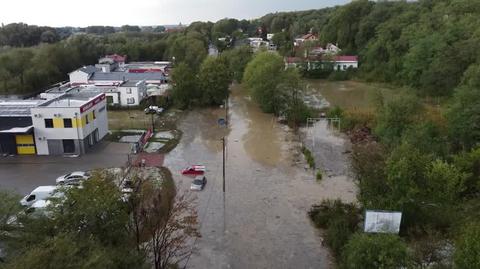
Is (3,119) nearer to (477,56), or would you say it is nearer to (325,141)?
(325,141)

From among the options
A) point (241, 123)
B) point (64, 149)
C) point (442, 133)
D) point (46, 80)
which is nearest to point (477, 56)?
point (442, 133)

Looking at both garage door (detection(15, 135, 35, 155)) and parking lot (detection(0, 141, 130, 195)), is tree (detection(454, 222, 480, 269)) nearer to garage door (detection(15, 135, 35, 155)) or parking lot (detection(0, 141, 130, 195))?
parking lot (detection(0, 141, 130, 195))

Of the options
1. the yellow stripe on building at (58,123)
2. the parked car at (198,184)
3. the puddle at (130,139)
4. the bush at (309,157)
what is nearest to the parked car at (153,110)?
the puddle at (130,139)

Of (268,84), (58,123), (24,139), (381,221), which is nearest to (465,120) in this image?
(381,221)

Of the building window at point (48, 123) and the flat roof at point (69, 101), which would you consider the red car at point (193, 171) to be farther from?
the building window at point (48, 123)

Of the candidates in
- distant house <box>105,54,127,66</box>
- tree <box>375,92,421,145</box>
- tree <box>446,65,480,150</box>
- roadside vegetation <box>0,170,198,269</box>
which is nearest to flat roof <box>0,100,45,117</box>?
roadside vegetation <box>0,170,198,269</box>

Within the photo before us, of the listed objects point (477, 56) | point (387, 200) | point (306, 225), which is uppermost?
point (477, 56)
